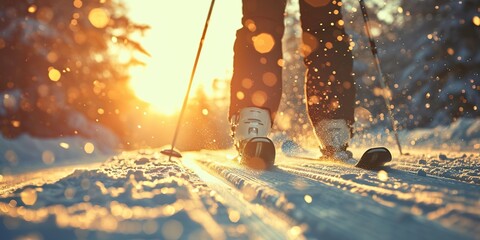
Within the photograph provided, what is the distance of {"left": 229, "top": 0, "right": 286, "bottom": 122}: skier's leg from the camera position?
2.23 metres

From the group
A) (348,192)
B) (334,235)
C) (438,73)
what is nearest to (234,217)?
(334,235)

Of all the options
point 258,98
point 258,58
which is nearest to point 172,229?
point 258,98

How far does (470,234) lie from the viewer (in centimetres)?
55

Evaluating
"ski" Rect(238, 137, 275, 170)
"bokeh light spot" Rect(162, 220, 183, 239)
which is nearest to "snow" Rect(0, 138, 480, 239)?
"bokeh light spot" Rect(162, 220, 183, 239)

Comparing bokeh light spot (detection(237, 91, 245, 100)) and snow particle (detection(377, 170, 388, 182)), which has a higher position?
bokeh light spot (detection(237, 91, 245, 100))

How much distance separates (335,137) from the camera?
2.30 meters

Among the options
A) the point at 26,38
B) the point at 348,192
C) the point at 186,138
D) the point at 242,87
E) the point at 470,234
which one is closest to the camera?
the point at 470,234

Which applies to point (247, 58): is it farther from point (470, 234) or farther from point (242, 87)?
point (470, 234)

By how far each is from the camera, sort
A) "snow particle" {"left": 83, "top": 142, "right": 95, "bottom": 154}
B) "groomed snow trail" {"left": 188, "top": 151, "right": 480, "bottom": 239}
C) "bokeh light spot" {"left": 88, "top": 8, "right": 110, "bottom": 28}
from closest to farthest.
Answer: "groomed snow trail" {"left": 188, "top": 151, "right": 480, "bottom": 239} → "snow particle" {"left": 83, "top": 142, "right": 95, "bottom": 154} → "bokeh light spot" {"left": 88, "top": 8, "right": 110, "bottom": 28}

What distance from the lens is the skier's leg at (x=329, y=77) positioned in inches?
90.4

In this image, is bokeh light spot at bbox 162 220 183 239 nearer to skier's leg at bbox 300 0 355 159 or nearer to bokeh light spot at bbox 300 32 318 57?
skier's leg at bbox 300 0 355 159

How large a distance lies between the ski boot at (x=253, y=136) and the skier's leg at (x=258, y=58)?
6 centimetres

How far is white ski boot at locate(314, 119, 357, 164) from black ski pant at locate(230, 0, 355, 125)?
0.14ft

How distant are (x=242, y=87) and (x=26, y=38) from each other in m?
6.11
